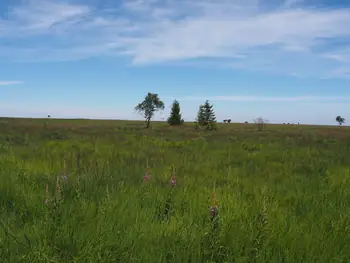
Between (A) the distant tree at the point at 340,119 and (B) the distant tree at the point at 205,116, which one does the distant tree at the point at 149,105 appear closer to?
(B) the distant tree at the point at 205,116

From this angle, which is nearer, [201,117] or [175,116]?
[201,117]

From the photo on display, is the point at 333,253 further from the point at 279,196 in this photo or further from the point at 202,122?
the point at 202,122

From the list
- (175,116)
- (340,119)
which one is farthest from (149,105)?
(340,119)

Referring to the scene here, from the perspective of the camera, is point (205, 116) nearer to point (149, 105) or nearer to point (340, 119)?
point (149, 105)

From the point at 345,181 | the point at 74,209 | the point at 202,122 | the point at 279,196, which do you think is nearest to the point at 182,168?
the point at 279,196

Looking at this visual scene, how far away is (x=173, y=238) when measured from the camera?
3205 millimetres

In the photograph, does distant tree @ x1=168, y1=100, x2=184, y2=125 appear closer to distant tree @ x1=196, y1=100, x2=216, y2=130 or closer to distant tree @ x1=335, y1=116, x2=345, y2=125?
distant tree @ x1=196, y1=100, x2=216, y2=130

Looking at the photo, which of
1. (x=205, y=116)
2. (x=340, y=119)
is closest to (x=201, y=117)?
Result: (x=205, y=116)

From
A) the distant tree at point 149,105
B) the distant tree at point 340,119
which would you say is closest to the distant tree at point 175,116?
the distant tree at point 149,105

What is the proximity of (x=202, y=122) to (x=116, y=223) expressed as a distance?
200ft

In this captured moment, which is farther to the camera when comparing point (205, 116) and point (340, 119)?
point (340, 119)

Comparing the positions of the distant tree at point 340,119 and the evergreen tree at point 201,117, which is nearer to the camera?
the evergreen tree at point 201,117

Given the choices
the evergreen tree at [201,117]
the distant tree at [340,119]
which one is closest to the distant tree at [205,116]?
the evergreen tree at [201,117]

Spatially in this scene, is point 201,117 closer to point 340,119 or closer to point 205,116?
point 205,116
